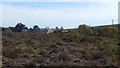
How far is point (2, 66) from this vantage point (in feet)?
39.0

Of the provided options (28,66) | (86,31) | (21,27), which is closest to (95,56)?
(28,66)

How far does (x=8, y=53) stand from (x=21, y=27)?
7317 centimetres

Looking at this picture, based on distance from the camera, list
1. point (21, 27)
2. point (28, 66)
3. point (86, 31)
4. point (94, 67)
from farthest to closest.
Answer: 1. point (21, 27)
2. point (86, 31)
3. point (28, 66)
4. point (94, 67)

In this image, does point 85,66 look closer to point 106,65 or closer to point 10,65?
point 106,65

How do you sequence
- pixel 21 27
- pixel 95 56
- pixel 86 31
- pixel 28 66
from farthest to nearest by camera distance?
pixel 21 27
pixel 86 31
pixel 95 56
pixel 28 66

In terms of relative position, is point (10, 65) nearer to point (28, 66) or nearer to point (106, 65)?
point (28, 66)

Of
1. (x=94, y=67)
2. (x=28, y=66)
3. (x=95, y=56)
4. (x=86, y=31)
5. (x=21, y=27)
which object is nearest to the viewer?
(x=94, y=67)

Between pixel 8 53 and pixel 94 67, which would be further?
pixel 8 53

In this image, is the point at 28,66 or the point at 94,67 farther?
the point at 28,66

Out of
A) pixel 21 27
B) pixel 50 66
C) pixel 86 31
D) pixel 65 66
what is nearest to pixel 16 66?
pixel 50 66

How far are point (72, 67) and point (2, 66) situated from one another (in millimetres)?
3071

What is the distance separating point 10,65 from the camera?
40.0ft

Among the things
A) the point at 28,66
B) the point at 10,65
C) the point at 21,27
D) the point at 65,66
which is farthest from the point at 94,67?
the point at 21,27

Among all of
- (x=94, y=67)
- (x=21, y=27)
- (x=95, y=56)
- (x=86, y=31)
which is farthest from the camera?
(x=21, y=27)
